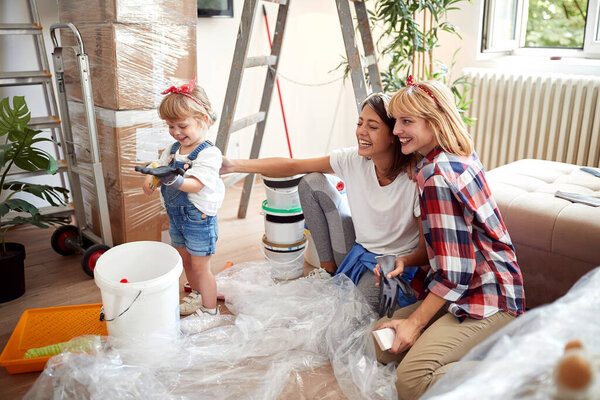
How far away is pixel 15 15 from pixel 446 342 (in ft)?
8.32

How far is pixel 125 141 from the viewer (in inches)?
92.5

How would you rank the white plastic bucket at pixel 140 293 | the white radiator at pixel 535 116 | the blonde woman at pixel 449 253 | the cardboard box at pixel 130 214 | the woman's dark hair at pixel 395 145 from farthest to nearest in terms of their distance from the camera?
the white radiator at pixel 535 116 → the cardboard box at pixel 130 214 → the woman's dark hair at pixel 395 145 → the white plastic bucket at pixel 140 293 → the blonde woman at pixel 449 253

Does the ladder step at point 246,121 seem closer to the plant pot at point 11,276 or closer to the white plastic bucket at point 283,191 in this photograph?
the white plastic bucket at point 283,191

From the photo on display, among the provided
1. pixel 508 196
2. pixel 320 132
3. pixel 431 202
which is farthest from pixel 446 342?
pixel 320 132

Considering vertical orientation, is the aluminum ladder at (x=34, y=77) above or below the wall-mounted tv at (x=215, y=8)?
below

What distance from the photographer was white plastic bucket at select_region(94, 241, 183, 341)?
5.22 feet

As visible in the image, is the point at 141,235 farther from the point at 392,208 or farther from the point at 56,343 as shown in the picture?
the point at 392,208

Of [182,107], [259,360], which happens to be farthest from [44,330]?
[182,107]

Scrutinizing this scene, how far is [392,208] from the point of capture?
73.2 inches

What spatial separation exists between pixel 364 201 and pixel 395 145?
0.24 m

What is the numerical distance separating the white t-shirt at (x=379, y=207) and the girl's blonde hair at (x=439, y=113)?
0.29m

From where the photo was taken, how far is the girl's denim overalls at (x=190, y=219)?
6.14 ft

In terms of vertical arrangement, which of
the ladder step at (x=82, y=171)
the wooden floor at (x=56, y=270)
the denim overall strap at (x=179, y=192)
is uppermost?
the denim overall strap at (x=179, y=192)

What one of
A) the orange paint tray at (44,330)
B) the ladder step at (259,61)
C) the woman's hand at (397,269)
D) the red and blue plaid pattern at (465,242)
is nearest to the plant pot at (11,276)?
the orange paint tray at (44,330)
